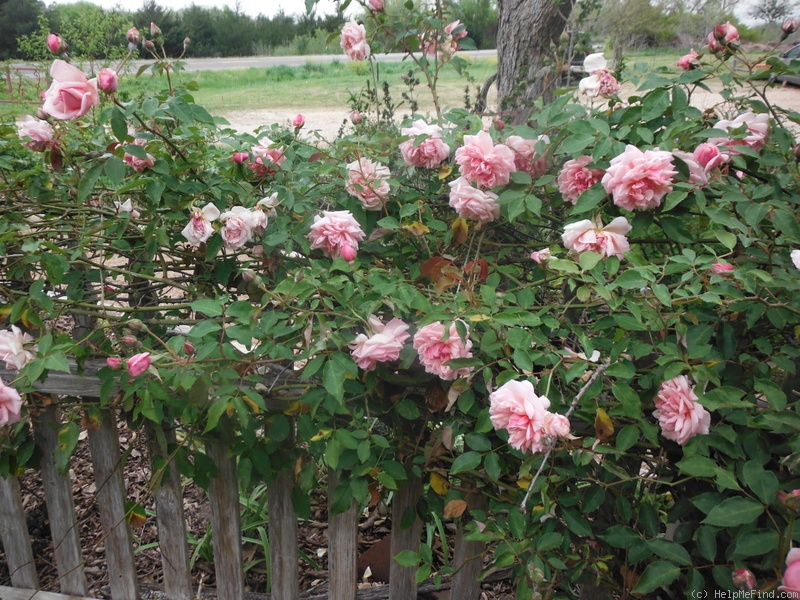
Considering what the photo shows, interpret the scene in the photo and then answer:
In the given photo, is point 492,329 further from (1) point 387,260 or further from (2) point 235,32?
(2) point 235,32

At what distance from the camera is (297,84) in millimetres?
15594

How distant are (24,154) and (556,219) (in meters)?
1.97

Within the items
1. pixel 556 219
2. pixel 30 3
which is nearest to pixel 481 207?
pixel 556 219

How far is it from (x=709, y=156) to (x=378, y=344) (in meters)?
0.74

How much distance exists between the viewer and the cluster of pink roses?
116 centimetres

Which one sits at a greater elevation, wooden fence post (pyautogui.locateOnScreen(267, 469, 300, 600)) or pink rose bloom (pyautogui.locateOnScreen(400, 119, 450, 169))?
pink rose bloom (pyautogui.locateOnScreen(400, 119, 450, 169))

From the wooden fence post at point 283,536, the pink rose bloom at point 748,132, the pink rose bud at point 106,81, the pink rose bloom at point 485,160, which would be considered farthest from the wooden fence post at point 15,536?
the pink rose bloom at point 748,132

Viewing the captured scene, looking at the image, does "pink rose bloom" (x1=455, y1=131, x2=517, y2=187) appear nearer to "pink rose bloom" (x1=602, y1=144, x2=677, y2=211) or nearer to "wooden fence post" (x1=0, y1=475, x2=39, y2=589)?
"pink rose bloom" (x1=602, y1=144, x2=677, y2=211)

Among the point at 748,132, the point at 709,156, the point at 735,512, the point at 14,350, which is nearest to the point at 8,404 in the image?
the point at 14,350

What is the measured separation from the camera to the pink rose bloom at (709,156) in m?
1.21

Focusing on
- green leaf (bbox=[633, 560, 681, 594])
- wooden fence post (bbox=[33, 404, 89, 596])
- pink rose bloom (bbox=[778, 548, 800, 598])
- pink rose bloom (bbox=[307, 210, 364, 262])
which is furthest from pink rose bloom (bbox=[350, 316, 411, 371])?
wooden fence post (bbox=[33, 404, 89, 596])

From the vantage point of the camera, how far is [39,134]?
146 centimetres

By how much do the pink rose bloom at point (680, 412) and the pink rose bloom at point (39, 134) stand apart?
144 centimetres

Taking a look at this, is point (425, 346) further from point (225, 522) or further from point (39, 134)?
point (39, 134)
